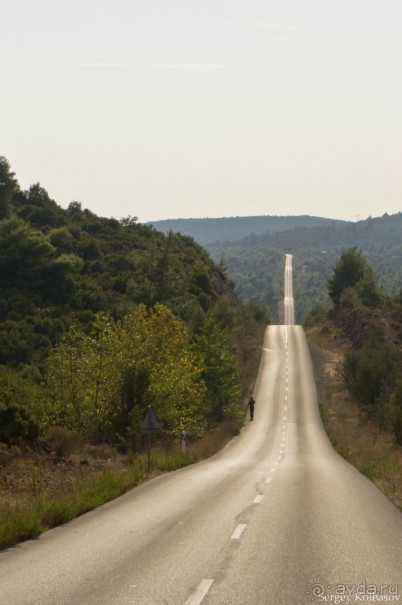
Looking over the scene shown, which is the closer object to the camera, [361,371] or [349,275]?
[361,371]

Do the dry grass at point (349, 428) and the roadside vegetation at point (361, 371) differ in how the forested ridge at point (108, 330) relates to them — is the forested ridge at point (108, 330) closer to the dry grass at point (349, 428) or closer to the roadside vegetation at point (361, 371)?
the dry grass at point (349, 428)

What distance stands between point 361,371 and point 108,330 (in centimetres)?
3063

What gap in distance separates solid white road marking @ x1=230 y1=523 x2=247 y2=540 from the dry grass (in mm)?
5842

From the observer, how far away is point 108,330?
125 ft

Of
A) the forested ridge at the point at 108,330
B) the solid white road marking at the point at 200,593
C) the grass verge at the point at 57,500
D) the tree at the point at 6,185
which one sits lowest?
the grass verge at the point at 57,500

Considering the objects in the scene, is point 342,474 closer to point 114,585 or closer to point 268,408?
point 114,585

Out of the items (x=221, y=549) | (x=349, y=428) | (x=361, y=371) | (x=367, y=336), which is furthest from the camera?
(x=367, y=336)

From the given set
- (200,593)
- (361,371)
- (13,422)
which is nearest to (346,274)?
(361,371)

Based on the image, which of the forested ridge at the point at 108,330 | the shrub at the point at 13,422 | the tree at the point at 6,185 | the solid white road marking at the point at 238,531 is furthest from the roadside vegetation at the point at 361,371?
the tree at the point at 6,185

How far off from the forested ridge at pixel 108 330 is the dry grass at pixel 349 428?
7857 millimetres

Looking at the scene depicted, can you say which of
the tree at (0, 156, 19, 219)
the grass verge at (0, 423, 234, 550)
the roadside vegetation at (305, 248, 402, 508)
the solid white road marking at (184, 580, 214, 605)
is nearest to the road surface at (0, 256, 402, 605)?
the solid white road marking at (184, 580, 214, 605)

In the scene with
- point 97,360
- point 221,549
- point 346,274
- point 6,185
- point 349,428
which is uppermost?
point 6,185

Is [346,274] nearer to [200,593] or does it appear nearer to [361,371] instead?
[361,371]

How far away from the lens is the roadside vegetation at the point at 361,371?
38.4 metres
